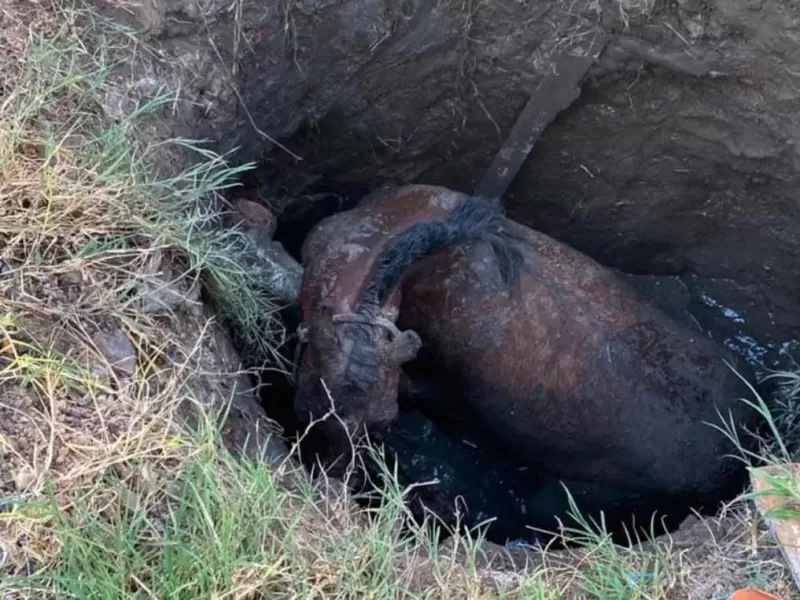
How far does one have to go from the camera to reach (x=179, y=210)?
231 cm

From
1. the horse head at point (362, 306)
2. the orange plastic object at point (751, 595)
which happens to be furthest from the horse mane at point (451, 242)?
the orange plastic object at point (751, 595)

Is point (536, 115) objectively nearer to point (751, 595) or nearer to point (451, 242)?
point (451, 242)

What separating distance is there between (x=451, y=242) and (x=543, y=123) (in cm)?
79

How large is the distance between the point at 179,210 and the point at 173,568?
2.97 ft

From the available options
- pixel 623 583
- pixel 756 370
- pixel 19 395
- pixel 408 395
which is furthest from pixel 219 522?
pixel 756 370

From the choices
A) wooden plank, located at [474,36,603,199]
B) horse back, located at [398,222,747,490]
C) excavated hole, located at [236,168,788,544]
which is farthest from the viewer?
excavated hole, located at [236,168,788,544]

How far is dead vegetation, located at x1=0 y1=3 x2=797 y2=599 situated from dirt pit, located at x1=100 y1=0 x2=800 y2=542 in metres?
0.35

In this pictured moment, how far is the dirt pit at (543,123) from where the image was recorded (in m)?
2.81

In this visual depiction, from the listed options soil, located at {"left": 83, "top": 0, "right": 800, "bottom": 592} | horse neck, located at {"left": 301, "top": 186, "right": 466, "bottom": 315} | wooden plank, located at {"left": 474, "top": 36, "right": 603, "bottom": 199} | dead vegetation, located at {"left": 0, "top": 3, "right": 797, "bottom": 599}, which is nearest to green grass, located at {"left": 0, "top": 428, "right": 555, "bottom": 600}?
dead vegetation, located at {"left": 0, "top": 3, "right": 797, "bottom": 599}

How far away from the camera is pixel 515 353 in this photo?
2.91m

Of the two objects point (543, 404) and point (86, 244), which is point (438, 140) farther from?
point (86, 244)

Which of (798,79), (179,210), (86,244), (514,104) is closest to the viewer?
(86,244)

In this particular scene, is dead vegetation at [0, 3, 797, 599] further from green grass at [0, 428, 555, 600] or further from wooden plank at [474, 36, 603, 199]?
wooden plank at [474, 36, 603, 199]

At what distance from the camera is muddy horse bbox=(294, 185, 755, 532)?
264 centimetres
